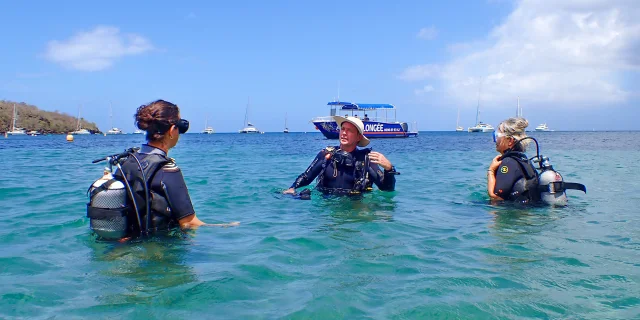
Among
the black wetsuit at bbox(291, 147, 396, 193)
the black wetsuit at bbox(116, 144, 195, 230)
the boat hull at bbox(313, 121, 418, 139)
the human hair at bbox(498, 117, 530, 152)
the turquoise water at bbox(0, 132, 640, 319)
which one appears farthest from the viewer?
the boat hull at bbox(313, 121, 418, 139)

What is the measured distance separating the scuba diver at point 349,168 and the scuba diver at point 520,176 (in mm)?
1619

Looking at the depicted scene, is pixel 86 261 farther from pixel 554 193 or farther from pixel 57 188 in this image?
pixel 57 188

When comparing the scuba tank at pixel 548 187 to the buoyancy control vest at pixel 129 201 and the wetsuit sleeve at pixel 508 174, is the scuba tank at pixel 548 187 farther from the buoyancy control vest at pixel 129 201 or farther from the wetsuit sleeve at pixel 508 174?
the buoyancy control vest at pixel 129 201

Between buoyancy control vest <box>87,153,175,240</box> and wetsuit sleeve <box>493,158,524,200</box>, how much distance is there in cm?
487

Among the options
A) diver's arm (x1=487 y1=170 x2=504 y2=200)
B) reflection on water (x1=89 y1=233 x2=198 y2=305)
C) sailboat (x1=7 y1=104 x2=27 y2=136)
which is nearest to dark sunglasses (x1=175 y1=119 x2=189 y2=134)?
reflection on water (x1=89 y1=233 x2=198 y2=305)

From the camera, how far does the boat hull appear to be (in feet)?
195

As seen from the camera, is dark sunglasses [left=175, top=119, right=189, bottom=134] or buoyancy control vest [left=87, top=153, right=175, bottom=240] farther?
dark sunglasses [left=175, top=119, right=189, bottom=134]

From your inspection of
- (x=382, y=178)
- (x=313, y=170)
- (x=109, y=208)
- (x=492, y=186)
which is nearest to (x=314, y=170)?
(x=313, y=170)

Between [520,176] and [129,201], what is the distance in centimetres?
544

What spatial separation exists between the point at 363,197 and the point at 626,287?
4.49m

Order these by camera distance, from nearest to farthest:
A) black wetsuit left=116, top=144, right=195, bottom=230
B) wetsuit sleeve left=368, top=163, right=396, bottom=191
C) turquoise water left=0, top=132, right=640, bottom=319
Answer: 1. turquoise water left=0, top=132, right=640, bottom=319
2. black wetsuit left=116, top=144, right=195, bottom=230
3. wetsuit sleeve left=368, top=163, right=396, bottom=191

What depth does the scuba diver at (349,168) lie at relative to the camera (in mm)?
7430

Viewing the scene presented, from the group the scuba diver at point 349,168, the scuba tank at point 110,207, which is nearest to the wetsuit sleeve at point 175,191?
the scuba tank at point 110,207

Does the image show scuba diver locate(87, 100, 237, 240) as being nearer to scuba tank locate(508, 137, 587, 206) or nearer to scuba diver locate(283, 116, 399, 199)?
scuba diver locate(283, 116, 399, 199)
